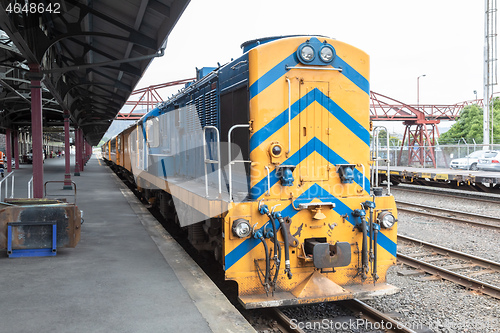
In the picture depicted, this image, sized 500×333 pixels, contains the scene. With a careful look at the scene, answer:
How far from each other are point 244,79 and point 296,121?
34.2 inches

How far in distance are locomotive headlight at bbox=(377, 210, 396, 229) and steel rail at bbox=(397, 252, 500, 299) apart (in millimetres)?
1888

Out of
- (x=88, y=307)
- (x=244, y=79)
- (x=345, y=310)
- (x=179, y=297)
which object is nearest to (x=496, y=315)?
(x=345, y=310)

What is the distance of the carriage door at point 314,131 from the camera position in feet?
17.4

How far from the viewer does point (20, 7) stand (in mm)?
7113

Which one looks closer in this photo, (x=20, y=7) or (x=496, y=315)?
(x=496, y=315)

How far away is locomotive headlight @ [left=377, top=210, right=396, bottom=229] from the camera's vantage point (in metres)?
5.21

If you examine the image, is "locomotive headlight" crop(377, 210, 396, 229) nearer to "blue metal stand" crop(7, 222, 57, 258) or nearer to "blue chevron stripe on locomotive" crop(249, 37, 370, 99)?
"blue chevron stripe on locomotive" crop(249, 37, 370, 99)

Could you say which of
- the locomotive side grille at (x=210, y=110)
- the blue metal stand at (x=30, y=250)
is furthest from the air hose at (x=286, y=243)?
the blue metal stand at (x=30, y=250)

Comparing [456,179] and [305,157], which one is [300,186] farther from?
[456,179]

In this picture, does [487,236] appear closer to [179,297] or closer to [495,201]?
[495,201]

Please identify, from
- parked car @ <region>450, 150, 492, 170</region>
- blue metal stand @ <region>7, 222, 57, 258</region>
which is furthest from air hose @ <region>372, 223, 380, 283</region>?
parked car @ <region>450, 150, 492, 170</region>

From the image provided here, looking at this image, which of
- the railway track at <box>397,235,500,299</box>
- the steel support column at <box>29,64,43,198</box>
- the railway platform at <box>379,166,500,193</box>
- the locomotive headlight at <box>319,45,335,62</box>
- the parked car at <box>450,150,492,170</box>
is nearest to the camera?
the locomotive headlight at <box>319,45,335,62</box>

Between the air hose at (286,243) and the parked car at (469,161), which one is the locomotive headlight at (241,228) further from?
the parked car at (469,161)

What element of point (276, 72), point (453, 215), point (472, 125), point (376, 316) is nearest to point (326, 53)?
point (276, 72)
